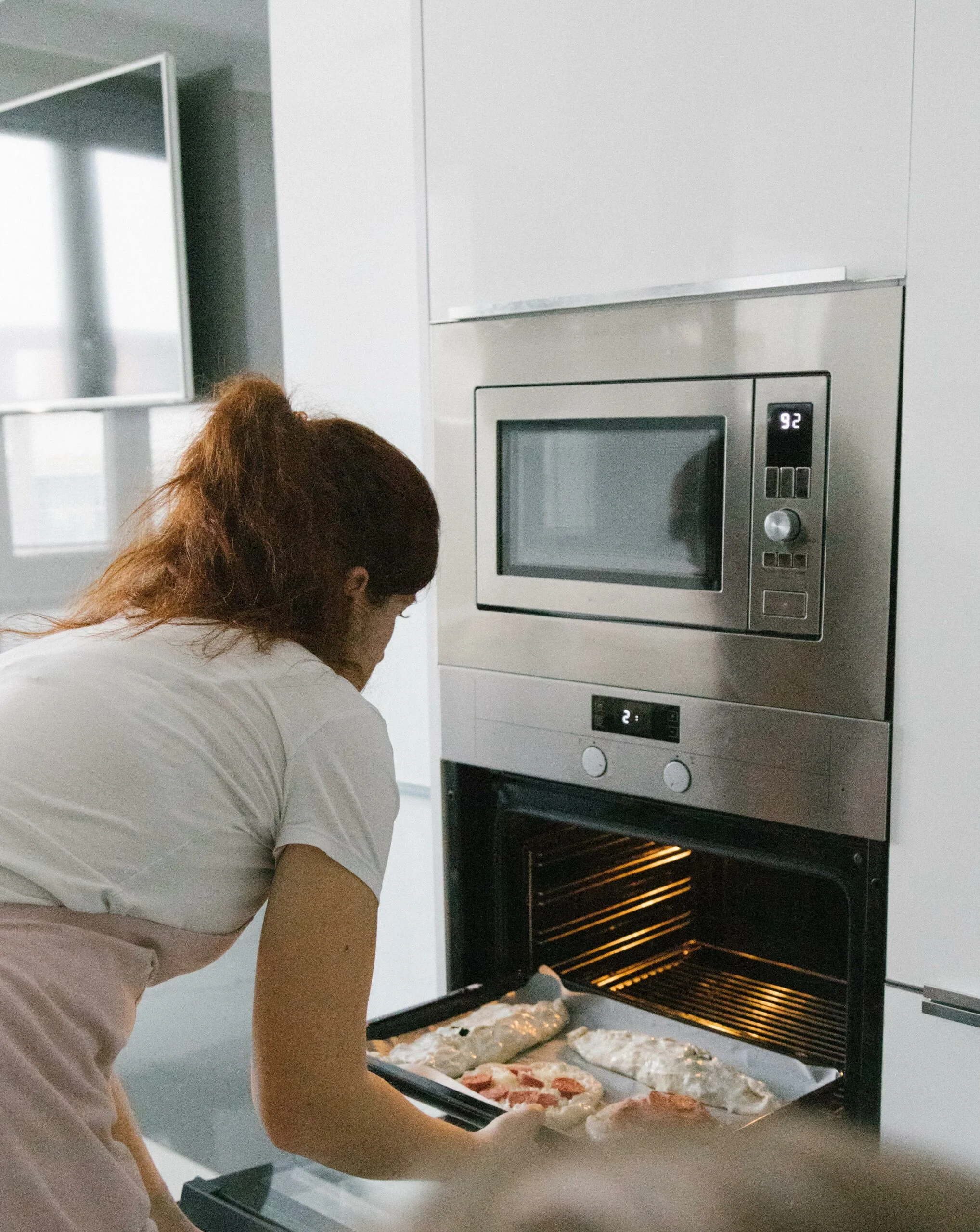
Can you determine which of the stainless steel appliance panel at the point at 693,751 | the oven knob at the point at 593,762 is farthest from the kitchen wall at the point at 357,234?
the oven knob at the point at 593,762

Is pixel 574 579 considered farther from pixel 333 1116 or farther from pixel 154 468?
pixel 154 468

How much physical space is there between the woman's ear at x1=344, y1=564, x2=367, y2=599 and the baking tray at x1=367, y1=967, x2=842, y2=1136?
56 cm

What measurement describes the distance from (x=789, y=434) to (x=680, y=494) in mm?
150

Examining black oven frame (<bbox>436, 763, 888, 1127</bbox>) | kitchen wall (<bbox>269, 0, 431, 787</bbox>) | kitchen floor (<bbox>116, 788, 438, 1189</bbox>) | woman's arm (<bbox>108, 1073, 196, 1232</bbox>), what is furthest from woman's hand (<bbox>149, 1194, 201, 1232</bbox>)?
kitchen floor (<bbox>116, 788, 438, 1189</bbox>)

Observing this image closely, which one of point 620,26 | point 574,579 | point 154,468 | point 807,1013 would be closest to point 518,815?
point 574,579

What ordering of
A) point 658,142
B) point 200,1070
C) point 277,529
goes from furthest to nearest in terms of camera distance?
point 200,1070 < point 658,142 < point 277,529

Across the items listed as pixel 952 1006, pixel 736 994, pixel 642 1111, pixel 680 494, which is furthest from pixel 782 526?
pixel 736 994

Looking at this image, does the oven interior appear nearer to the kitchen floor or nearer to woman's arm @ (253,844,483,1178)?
woman's arm @ (253,844,483,1178)

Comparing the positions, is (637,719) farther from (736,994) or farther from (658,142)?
(658,142)

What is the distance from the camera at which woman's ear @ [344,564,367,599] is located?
50.4 inches

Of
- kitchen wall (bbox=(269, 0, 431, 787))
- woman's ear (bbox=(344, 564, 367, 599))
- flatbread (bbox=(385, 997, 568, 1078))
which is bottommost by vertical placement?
flatbread (bbox=(385, 997, 568, 1078))

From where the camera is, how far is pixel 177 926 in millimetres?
1178

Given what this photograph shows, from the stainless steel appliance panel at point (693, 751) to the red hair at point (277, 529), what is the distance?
14.6 inches

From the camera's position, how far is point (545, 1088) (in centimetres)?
155
